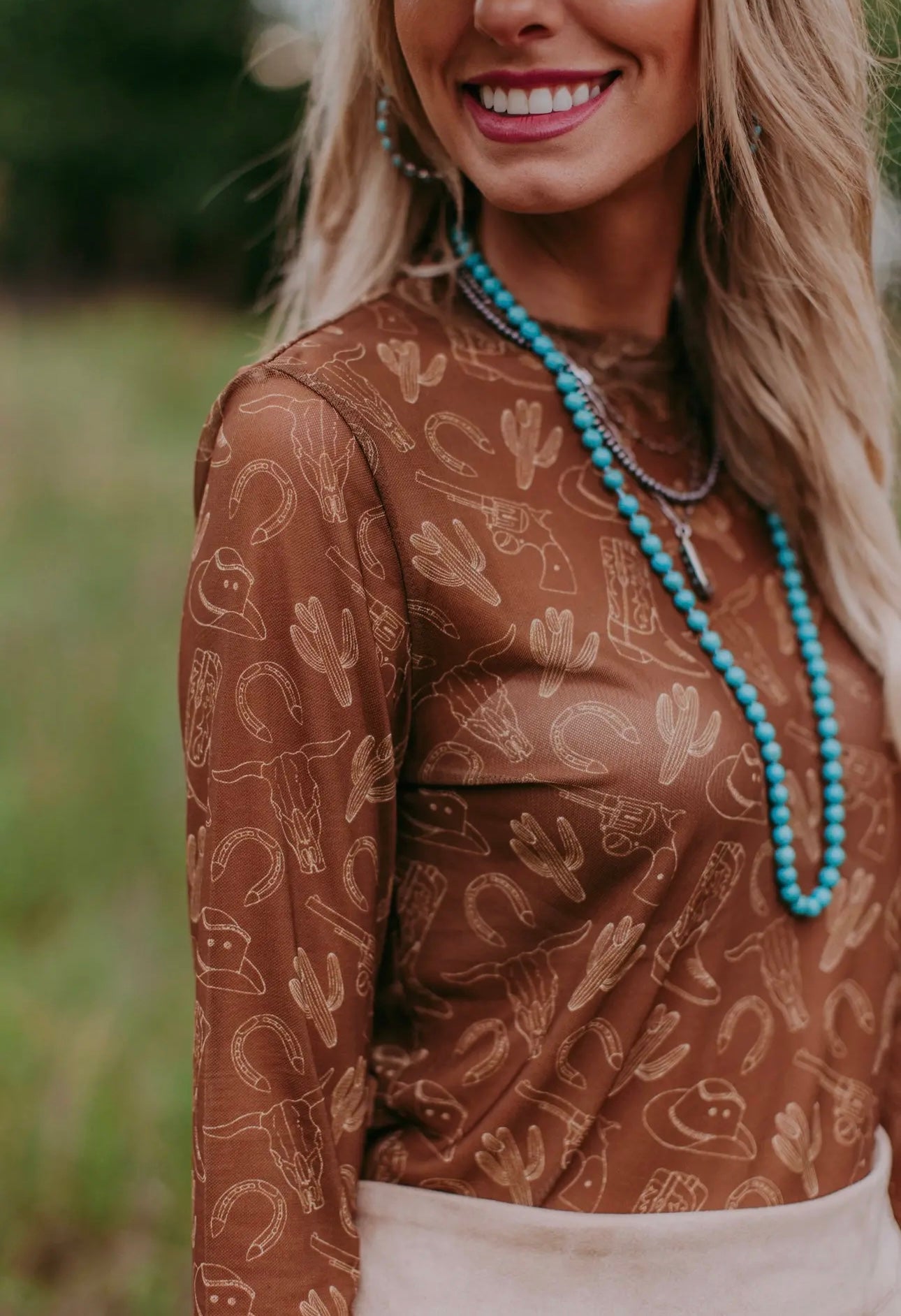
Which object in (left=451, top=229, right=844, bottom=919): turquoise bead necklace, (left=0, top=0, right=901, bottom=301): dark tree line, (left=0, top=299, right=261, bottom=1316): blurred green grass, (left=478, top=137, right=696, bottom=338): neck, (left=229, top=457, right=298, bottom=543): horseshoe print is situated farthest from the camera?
(left=0, top=0, right=901, bottom=301): dark tree line

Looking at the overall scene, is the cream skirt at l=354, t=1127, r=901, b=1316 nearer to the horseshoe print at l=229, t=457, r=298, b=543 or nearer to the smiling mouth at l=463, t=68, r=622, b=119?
the horseshoe print at l=229, t=457, r=298, b=543

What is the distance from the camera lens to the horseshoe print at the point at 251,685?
110 centimetres

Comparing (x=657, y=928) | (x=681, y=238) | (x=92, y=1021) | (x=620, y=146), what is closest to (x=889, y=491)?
(x=681, y=238)

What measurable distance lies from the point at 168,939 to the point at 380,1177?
7.28ft

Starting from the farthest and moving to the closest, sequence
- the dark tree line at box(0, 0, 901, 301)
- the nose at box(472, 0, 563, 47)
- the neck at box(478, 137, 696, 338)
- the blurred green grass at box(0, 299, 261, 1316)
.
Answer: the dark tree line at box(0, 0, 901, 301)
the blurred green grass at box(0, 299, 261, 1316)
the neck at box(478, 137, 696, 338)
the nose at box(472, 0, 563, 47)

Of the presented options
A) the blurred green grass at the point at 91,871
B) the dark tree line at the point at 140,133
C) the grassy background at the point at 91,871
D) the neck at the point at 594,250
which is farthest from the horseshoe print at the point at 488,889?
the dark tree line at the point at 140,133

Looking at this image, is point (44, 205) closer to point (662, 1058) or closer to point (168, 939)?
point (168, 939)

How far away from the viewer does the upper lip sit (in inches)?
48.4

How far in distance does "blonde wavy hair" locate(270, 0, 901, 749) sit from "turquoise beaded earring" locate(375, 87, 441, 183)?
0.01 m

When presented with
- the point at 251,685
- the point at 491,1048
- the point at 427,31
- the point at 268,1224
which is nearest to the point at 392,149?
the point at 427,31

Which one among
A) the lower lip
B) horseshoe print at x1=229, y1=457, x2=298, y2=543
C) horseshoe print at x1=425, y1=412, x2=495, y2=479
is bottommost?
horseshoe print at x1=229, y1=457, x2=298, y2=543

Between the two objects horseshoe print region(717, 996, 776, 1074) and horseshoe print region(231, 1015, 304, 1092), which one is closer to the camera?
horseshoe print region(231, 1015, 304, 1092)

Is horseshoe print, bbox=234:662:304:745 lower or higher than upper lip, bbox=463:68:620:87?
lower

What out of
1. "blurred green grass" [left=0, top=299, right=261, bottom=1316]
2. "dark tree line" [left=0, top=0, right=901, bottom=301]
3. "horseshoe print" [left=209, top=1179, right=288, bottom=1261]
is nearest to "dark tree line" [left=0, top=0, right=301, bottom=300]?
"dark tree line" [left=0, top=0, right=901, bottom=301]
